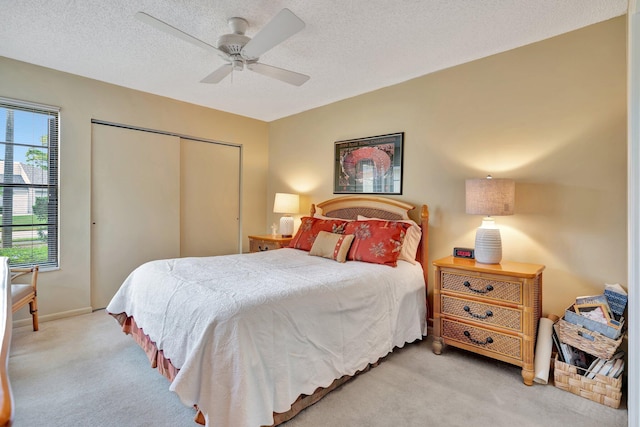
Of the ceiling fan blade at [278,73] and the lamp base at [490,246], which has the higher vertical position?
the ceiling fan blade at [278,73]

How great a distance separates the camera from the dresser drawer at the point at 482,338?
223 cm

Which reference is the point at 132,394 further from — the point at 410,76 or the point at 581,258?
the point at 410,76

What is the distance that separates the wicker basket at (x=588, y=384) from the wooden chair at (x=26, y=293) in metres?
4.10

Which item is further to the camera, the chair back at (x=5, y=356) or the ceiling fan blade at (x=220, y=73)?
the ceiling fan blade at (x=220, y=73)

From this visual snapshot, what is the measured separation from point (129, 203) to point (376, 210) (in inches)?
115

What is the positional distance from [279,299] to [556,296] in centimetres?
217

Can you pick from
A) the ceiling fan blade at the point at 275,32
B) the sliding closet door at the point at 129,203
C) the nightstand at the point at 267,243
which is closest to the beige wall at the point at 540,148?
the nightstand at the point at 267,243

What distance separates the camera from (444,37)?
2445 millimetres

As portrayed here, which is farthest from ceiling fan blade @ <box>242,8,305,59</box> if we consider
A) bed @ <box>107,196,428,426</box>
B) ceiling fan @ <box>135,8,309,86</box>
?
bed @ <box>107,196,428,426</box>

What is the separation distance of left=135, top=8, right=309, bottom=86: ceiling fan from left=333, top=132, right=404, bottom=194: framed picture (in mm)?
1295

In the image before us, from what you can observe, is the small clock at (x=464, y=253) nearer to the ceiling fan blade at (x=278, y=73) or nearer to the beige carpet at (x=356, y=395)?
the beige carpet at (x=356, y=395)

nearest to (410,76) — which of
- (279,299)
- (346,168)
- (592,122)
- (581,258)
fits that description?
(346,168)

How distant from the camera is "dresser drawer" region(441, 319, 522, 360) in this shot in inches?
87.7

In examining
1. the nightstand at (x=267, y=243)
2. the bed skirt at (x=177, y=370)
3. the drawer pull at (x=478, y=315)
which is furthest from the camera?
the nightstand at (x=267, y=243)
